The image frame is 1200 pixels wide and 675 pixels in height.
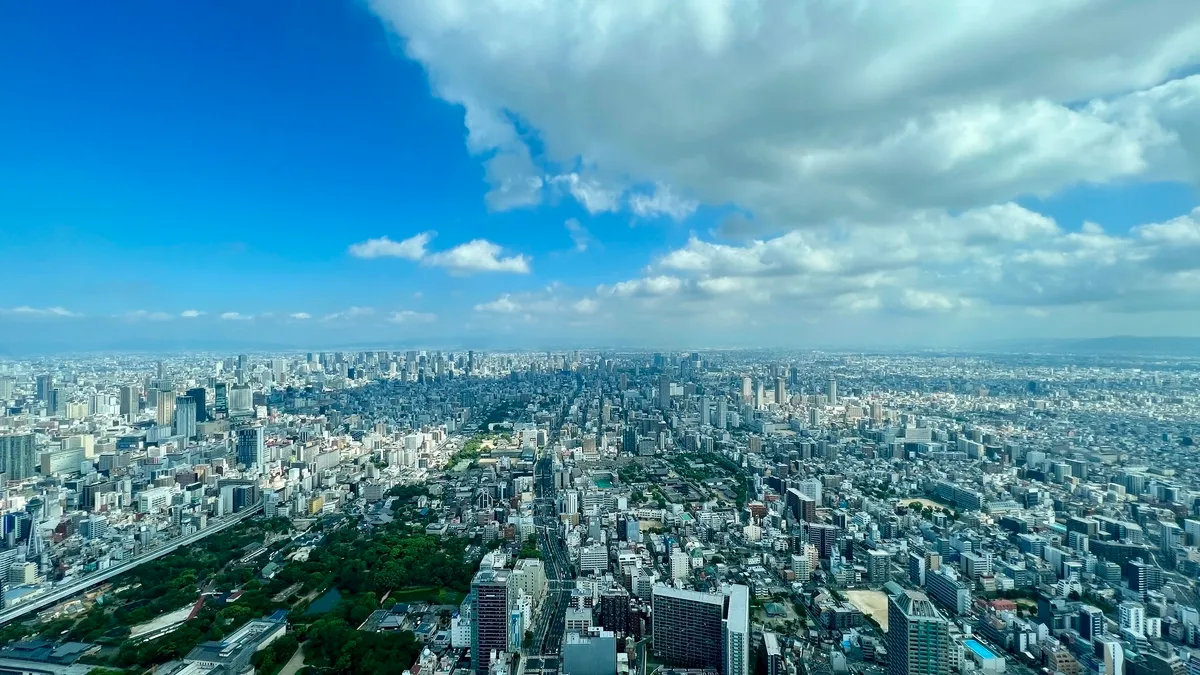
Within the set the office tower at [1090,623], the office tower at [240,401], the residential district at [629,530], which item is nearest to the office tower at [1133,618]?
the residential district at [629,530]

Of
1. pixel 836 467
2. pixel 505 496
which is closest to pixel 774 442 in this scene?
pixel 836 467

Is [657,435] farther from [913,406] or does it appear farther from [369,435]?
[369,435]

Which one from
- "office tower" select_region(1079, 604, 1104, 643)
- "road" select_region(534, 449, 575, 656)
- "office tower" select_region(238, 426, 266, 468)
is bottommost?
"road" select_region(534, 449, 575, 656)

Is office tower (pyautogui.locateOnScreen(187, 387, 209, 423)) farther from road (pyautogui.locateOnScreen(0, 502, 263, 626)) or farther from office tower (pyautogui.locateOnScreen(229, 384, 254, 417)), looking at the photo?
road (pyautogui.locateOnScreen(0, 502, 263, 626))

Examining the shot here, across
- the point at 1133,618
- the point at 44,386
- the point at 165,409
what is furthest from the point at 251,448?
the point at 1133,618

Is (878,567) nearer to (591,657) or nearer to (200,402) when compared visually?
(591,657)

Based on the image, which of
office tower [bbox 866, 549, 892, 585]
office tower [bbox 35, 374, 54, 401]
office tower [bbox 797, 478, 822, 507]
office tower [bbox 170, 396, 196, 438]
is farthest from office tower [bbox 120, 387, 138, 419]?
office tower [bbox 866, 549, 892, 585]

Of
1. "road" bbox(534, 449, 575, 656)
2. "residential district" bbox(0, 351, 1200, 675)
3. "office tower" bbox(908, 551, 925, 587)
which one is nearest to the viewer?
"residential district" bbox(0, 351, 1200, 675)
